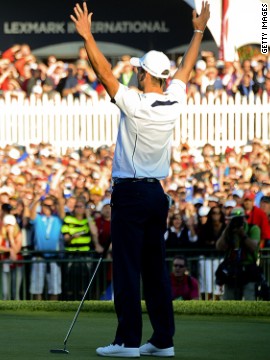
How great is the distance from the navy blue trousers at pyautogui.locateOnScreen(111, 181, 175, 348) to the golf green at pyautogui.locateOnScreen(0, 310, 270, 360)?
254 mm

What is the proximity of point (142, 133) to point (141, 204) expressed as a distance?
16.8 inches

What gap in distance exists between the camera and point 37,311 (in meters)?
11.7

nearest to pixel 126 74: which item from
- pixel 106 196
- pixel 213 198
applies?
pixel 106 196

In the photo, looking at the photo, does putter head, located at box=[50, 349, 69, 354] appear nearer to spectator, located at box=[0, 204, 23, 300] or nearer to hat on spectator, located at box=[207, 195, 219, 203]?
spectator, located at box=[0, 204, 23, 300]

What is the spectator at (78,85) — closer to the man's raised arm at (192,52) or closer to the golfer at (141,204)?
the man's raised arm at (192,52)

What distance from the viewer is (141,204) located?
8.12 m

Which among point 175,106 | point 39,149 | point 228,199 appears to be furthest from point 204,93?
point 175,106

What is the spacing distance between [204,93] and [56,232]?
9273mm

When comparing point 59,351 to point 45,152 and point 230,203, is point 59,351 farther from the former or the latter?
point 45,152

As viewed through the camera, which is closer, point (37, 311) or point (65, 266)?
point (37, 311)

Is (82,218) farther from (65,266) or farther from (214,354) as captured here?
(214,354)

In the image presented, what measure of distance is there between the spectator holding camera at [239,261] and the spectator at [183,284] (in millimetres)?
397

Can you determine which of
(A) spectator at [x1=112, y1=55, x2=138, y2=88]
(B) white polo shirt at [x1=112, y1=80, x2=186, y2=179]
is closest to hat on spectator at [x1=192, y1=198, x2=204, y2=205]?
(A) spectator at [x1=112, y1=55, x2=138, y2=88]

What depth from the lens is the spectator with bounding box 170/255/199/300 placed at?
14.3m
